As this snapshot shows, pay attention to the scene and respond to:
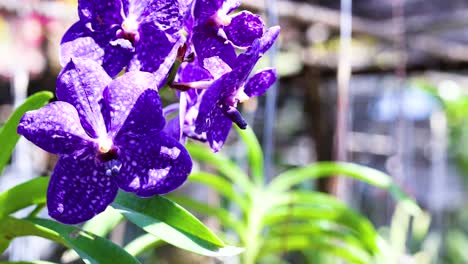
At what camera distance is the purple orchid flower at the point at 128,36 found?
40 cm

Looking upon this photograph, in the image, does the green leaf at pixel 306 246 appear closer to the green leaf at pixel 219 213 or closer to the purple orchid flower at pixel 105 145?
the green leaf at pixel 219 213

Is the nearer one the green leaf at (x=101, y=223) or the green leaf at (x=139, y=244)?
the green leaf at (x=101, y=223)

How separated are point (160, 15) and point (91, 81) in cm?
7

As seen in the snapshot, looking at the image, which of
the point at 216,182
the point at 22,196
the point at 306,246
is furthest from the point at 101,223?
the point at 306,246

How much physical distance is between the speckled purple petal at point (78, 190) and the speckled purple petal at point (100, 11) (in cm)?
10

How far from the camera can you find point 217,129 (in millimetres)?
440

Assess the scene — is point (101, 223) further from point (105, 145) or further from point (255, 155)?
point (255, 155)

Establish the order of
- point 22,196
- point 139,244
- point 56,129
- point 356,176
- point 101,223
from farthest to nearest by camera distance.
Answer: point 356,176 → point 139,244 → point 101,223 → point 22,196 → point 56,129

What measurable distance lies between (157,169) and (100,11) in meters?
0.12

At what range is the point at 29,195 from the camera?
471 millimetres

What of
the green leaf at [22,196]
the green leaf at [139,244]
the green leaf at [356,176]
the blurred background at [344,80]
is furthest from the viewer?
the blurred background at [344,80]

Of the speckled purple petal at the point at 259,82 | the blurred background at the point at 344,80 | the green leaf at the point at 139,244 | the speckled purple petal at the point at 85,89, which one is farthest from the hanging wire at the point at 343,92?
the speckled purple petal at the point at 85,89

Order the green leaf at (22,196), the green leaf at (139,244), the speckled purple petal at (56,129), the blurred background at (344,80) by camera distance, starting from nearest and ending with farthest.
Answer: the speckled purple petal at (56,129), the green leaf at (22,196), the green leaf at (139,244), the blurred background at (344,80)

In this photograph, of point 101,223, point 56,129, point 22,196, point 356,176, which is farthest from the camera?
point 356,176
